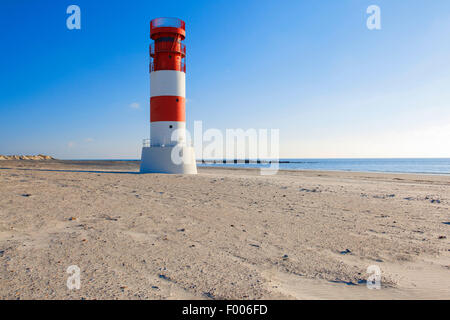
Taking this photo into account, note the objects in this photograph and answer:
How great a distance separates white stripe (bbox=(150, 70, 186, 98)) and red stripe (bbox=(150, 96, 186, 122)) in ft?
1.12

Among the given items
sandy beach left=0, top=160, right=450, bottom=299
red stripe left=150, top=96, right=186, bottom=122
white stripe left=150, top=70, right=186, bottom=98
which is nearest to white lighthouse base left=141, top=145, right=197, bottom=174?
red stripe left=150, top=96, right=186, bottom=122

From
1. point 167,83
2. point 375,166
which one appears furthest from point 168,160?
point 375,166

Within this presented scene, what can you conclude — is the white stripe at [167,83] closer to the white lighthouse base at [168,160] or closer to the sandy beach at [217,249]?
the white lighthouse base at [168,160]

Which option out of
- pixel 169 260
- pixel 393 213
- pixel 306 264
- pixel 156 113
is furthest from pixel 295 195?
pixel 156 113

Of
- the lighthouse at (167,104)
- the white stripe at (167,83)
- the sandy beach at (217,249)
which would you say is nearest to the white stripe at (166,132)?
the lighthouse at (167,104)

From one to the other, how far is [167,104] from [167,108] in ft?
0.89

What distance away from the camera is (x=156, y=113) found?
65.3ft

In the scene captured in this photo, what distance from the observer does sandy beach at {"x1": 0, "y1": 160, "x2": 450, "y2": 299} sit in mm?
3283

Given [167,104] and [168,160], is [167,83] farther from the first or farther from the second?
[168,160]

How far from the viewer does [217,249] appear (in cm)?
461

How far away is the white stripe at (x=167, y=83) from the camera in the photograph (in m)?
19.7

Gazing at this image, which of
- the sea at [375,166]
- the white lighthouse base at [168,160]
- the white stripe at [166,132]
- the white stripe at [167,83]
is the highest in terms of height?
the white stripe at [167,83]

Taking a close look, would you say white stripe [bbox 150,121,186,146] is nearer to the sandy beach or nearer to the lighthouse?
the lighthouse

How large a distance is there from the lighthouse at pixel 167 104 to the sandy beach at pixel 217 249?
1117cm
